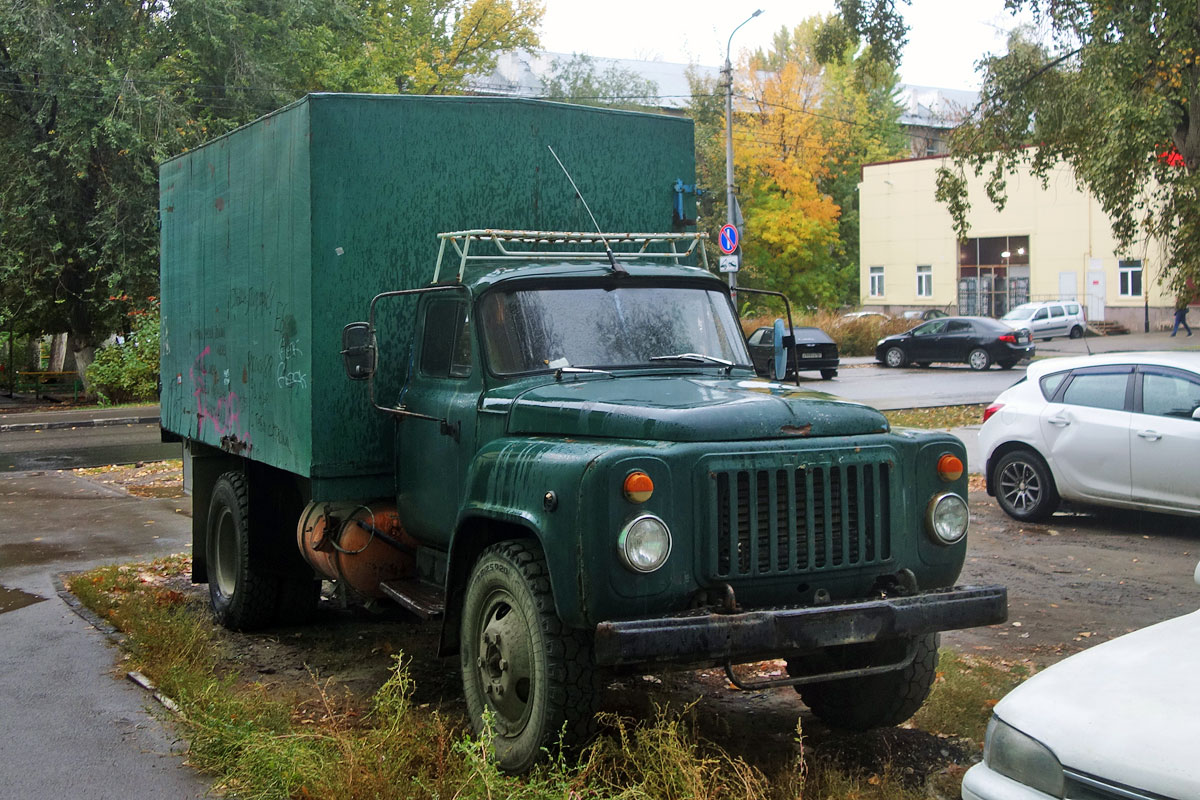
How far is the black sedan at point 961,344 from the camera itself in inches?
1373

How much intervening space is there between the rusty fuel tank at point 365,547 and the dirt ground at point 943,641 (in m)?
0.54

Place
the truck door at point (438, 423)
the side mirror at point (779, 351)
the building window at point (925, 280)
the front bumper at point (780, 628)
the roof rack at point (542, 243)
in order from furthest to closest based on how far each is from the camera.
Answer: the building window at point (925, 280) → the roof rack at point (542, 243) → the side mirror at point (779, 351) → the truck door at point (438, 423) → the front bumper at point (780, 628)

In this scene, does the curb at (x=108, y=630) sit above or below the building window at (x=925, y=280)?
below

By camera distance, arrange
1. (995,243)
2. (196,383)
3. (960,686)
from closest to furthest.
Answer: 1. (960,686)
2. (196,383)
3. (995,243)

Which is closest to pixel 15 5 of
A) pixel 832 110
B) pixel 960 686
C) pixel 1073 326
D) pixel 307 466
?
pixel 307 466

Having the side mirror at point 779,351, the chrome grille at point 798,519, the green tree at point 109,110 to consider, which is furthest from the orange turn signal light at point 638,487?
the green tree at point 109,110

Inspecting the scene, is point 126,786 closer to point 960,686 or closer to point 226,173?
point 960,686

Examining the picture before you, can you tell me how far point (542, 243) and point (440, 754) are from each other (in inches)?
120

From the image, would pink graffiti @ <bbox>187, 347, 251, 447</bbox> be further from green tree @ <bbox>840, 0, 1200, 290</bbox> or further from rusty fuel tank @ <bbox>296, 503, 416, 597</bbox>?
green tree @ <bbox>840, 0, 1200, 290</bbox>

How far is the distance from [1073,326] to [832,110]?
63.3 feet

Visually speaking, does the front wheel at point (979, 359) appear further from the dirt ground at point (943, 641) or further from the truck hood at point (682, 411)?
the truck hood at point (682, 411)

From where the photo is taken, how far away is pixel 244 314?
A: 7.99 meters

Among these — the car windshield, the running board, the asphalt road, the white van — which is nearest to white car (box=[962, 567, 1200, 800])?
the running board

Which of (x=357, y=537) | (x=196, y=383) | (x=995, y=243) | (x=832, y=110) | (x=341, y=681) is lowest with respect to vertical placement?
(x=341, y=681)
